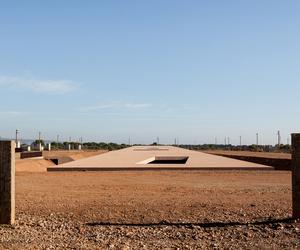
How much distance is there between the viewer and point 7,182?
887cm

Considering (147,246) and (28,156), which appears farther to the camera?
(28,156)

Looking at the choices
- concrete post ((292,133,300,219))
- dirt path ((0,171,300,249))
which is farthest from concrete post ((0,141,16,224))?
concrete post ((292,133,300,219))

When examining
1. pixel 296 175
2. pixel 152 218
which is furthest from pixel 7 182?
pixel 296 175

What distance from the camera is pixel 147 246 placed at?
729 cm

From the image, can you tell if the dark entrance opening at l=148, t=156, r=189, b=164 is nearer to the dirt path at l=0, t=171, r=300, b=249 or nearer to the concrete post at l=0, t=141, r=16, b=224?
the dirt path at l=0, t=171, r=300, b=249

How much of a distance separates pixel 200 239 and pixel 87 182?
9.63 metres

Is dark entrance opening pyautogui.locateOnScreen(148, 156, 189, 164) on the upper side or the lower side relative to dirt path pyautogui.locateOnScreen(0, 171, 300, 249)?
upper

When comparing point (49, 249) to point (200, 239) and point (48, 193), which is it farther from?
point (48, 193)

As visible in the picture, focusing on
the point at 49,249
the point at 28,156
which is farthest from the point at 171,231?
the point at 28,156

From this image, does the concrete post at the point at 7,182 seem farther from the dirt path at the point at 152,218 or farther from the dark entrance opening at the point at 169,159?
the dark entrance opening at the point at 169,159

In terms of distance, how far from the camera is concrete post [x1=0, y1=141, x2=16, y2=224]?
8812mm

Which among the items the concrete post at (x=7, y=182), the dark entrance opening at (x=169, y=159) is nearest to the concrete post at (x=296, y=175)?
the concrete post at (x=7, y=182)

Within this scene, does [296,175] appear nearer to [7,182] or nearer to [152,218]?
[152,218]

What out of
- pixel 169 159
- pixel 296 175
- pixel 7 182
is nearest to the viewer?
pixel 296 175
